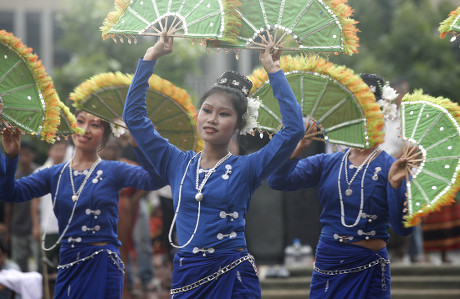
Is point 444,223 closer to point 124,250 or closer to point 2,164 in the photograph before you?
point 124,250

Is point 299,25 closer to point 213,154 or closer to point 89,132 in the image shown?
point 213,154

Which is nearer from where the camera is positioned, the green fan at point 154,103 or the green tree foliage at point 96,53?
the green fan at point 154,103

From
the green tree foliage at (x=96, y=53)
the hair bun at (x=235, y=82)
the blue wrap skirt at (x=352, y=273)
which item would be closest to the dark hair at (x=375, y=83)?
the blue wrap skirt at (x=352, y=273)

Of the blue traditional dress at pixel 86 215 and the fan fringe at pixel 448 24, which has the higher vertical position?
the fan fringe at pixel 448 24

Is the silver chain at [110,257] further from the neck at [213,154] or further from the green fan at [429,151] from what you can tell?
the green fan at [429,151]

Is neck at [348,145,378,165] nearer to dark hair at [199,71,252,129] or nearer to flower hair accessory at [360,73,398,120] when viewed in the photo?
flower hair accessory at [360,73,398,120]

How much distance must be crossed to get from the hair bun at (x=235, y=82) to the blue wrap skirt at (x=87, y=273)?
1.64 metres

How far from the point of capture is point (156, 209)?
14227 millimetres

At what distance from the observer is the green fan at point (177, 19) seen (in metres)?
3.99

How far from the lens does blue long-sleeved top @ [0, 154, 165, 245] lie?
5.14 m

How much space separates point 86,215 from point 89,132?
0.66 meters

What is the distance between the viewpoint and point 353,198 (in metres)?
4.96

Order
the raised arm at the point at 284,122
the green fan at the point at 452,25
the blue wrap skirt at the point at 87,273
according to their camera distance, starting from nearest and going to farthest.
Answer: the raised arm at the point at 284,122, the green fan at the point at 452,25, the blue wrap skirt at the point at 87,273

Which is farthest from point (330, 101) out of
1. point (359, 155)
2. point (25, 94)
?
point (25, 94)
